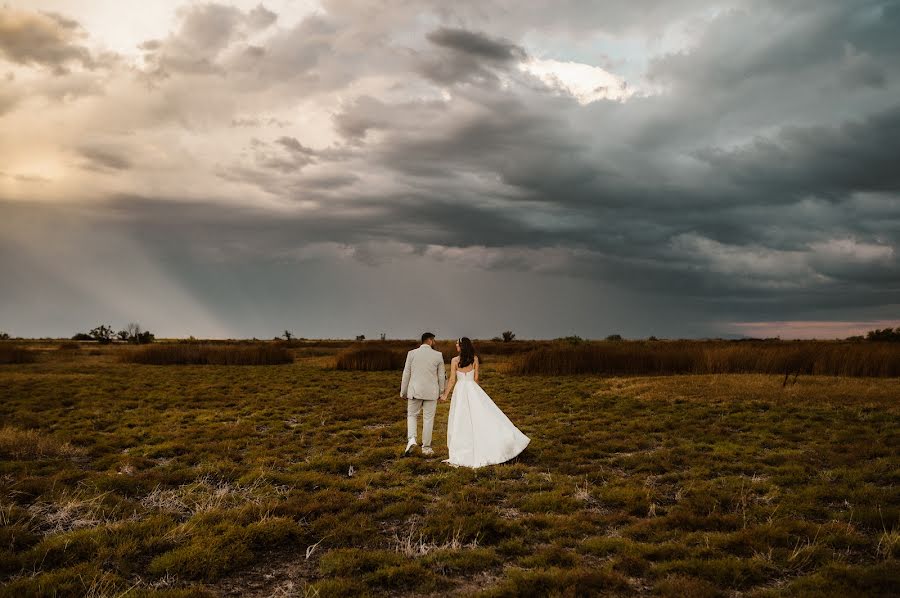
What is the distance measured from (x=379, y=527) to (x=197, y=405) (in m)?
16.5

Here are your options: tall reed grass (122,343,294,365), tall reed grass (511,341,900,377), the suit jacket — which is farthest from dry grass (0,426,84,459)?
tall reed grass (122,343,294,365)

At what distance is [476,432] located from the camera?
39.5 feet

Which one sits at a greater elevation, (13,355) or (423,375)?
(423,375)

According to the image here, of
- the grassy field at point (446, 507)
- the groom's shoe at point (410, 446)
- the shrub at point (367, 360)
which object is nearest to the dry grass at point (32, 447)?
the grassy field at point (446, 507)

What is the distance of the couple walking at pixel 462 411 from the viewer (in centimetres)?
1193

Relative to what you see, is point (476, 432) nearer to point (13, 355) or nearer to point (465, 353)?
point (465, 353)

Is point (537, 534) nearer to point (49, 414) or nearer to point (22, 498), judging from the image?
point (22, 498)

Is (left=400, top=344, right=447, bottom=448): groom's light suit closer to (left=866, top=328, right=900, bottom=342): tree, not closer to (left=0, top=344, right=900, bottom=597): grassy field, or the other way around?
(left=0, top=344, right=900, bottom=597): grassy field

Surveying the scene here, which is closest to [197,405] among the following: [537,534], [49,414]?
[49,414]

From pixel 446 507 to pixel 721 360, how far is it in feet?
97.1

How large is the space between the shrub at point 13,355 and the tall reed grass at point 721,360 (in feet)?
122

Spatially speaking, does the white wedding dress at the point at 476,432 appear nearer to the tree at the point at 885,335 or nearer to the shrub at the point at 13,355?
the shrub at the point at 13,355

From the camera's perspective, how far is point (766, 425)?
16281 mm

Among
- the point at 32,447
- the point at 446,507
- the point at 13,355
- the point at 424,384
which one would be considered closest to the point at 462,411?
the point at 424,384
